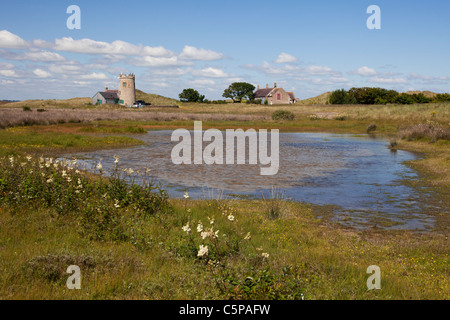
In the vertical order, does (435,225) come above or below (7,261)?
below

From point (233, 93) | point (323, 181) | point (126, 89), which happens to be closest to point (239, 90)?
point (233, 93)

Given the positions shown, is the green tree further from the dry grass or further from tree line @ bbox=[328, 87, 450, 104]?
the dry grass

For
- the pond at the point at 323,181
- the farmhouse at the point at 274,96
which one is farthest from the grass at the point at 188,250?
the farmhouse at the point at 274,96

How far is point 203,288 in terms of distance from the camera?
5.96m

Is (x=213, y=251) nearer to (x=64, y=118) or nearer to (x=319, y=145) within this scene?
(x=319, y=145)

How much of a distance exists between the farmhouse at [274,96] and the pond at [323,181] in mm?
87552

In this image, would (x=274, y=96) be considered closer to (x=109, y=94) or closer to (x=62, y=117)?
(x=109, y=94)

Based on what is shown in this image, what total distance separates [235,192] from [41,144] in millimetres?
19972

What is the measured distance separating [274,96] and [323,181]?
330ft

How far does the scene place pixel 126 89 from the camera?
117312 mm

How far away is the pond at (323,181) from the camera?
45.5 ft

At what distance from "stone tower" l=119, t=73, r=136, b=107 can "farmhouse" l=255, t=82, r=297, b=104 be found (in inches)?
1505

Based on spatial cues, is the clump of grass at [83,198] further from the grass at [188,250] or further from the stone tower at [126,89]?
the stone tower at [126,89]

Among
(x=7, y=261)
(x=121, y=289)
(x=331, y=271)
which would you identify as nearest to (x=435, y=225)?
(x=331, y=271)
